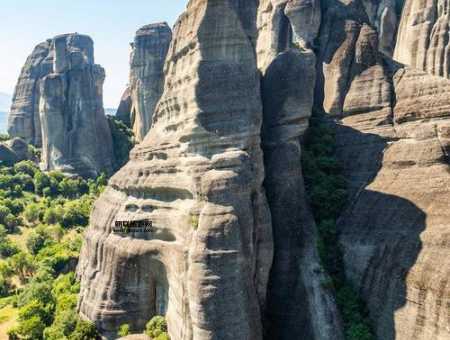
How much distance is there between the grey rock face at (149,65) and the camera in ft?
278

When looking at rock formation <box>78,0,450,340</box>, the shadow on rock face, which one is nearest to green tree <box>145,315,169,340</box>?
rock formation <box>78,0,450,340</box>

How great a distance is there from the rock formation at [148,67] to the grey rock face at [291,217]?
56.7 m

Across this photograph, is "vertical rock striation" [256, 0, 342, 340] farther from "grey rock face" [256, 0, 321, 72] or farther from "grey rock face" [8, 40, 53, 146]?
"grey rock face" [8, 40, 53, 146]

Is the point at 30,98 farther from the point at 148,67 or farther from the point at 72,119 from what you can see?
the point at 148,67

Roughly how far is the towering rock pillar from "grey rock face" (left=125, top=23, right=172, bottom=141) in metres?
54.1

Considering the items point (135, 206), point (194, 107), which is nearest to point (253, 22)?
point (194, 107)

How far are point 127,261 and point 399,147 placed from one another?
71.4 ft

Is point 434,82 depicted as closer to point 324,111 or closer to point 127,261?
point 324,111

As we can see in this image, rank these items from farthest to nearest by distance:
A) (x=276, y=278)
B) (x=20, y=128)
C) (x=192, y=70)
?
1. (x=20, y=128)
2. (x=192, y=70)
3. (x=276, y=278)

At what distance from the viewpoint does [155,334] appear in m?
25.9

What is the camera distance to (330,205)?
2858 centimetres

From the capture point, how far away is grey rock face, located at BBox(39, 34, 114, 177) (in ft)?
260

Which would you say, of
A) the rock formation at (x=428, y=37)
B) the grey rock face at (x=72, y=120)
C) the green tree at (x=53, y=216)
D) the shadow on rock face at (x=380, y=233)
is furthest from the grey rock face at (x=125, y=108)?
the shadow on rock face at (x=380, y=233)

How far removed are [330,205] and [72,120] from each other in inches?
2659
